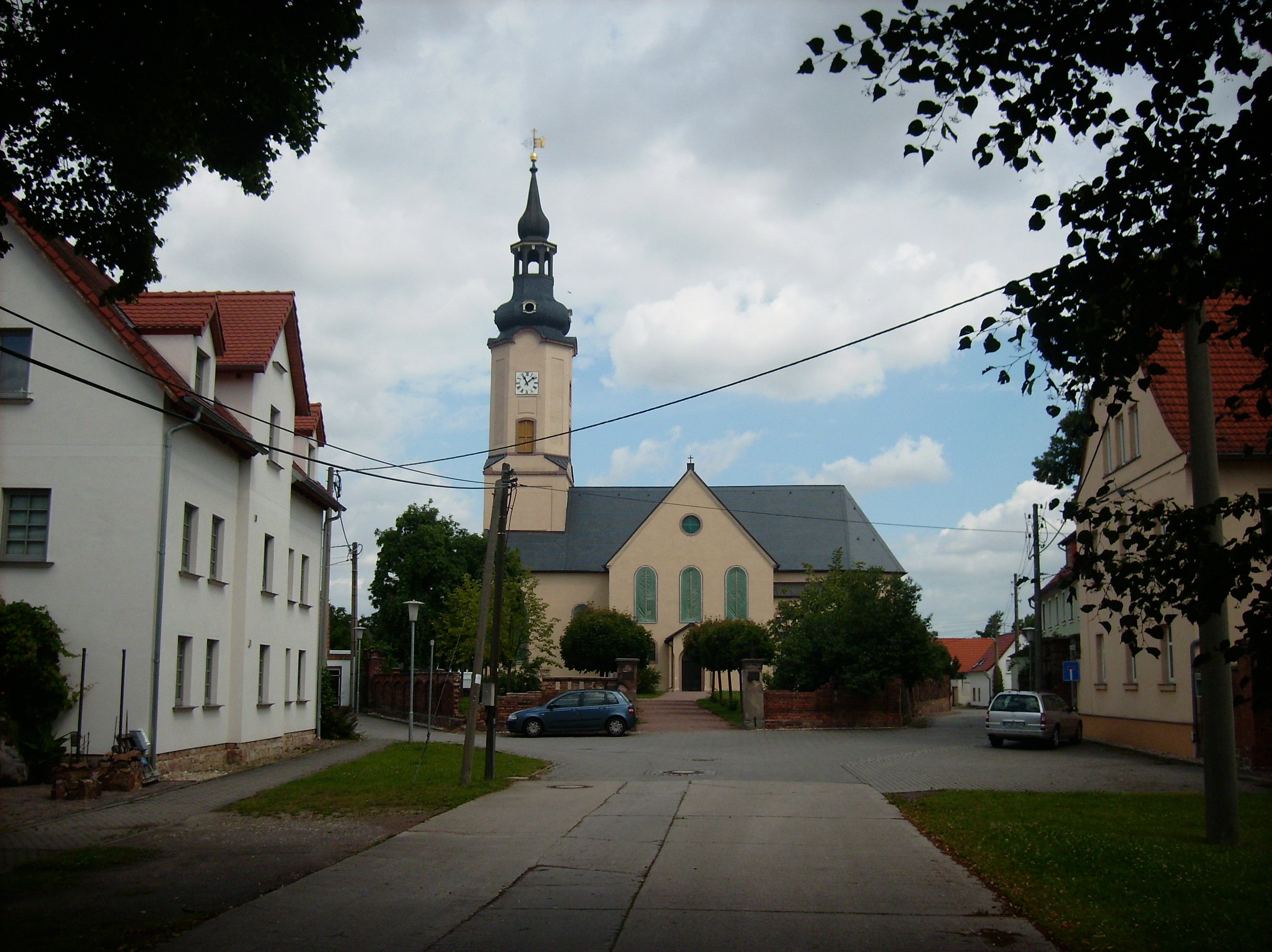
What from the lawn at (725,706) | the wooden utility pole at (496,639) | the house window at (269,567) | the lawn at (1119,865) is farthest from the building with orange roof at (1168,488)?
the house window at (269,567)

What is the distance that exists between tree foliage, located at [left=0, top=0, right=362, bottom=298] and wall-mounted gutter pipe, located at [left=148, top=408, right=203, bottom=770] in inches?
359

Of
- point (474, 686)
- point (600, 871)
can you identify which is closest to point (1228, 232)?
point (600, 871)

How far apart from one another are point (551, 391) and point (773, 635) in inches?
921

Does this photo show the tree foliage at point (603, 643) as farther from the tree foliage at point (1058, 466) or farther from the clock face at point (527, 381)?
the tree foliage at point (1058, 466)

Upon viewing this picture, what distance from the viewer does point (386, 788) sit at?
707 inches

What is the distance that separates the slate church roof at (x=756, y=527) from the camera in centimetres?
6819

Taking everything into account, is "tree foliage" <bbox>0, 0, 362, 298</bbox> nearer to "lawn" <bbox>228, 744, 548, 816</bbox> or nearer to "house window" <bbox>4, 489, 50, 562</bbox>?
"lawn" <bbox>228, 744, 548, 816</bbox>

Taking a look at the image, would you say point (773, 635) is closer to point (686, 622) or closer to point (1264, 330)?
point (686, 622)

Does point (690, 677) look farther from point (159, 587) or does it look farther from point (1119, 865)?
point (1119, 865)

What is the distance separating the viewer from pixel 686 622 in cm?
6328

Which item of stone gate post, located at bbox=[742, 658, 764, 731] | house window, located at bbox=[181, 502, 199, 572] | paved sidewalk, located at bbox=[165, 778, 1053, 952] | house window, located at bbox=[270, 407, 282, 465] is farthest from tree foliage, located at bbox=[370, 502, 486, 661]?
paved sidewalk, located at bbox=[165, 778, 1053, 952]

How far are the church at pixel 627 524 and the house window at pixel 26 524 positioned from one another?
1662 inches

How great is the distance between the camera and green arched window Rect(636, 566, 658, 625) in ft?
209

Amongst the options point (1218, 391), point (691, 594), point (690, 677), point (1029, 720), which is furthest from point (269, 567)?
A: point (691, 594)
